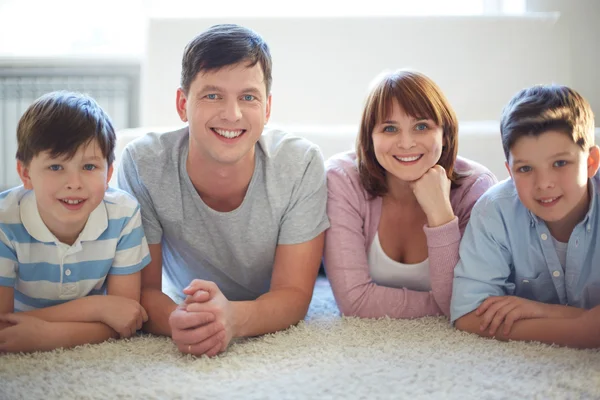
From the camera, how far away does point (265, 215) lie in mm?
1489

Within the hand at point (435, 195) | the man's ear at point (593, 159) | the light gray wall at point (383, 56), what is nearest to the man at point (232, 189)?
the hand at point (435, 195)

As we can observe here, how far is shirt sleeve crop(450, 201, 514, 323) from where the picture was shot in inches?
53.2

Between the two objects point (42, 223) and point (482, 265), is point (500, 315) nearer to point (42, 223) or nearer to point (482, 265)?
point (482, 265)

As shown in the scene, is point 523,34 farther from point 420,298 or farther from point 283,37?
point 420,298

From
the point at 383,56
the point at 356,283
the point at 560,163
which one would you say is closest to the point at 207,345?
the point at 356,283

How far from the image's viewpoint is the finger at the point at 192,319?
1.19 metres

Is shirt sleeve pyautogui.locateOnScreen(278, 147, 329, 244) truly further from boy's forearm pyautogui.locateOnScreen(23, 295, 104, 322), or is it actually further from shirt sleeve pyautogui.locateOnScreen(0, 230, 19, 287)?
shirt sleeve pyautogui.locateOnScreen(0, 230, 19, 287)

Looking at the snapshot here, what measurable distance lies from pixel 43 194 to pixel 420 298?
84cm

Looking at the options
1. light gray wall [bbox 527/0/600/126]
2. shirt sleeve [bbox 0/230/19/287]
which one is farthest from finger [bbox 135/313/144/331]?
light gray wall [bbox 527/0/600/126]

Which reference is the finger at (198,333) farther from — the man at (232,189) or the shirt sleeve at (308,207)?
the shirt sleeve at (308,207)

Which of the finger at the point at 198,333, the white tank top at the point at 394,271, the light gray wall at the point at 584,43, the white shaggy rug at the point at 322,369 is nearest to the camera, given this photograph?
the white shaggy rug at the point at 322,369

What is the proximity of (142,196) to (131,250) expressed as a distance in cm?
15

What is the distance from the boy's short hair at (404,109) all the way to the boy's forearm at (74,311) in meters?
0.66

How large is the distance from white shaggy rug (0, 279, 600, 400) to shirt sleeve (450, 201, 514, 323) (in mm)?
71
